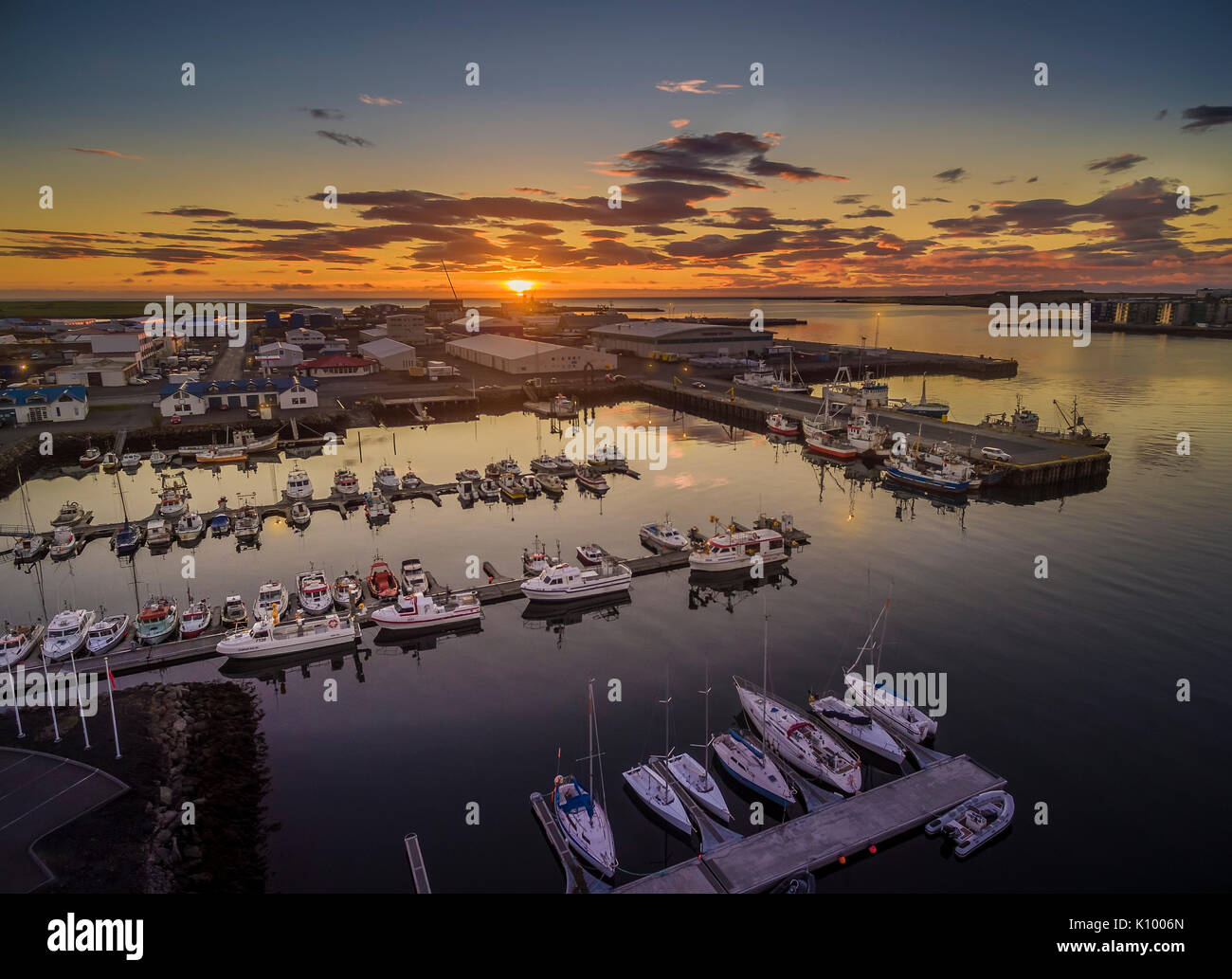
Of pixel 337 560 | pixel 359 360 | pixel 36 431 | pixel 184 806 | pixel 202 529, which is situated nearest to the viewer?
pixel 184 806

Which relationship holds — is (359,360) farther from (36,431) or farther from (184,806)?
(184,806)

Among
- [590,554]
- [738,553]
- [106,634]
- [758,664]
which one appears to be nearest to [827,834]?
[758,664]

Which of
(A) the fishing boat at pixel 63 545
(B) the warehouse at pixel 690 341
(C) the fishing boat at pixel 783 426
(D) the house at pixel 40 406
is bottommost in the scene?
(A) the fishing boat at pixel 63 545

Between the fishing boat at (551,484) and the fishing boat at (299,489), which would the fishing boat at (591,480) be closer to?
the fishing boat at (551,484)

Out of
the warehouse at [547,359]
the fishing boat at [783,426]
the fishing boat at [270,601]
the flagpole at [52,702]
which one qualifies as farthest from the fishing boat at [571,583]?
the warehouse at [547,359]

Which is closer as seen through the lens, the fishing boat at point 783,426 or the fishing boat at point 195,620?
the fishing boat at point 195,620

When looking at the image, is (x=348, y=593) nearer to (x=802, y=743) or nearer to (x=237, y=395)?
(x=802, y=743)
